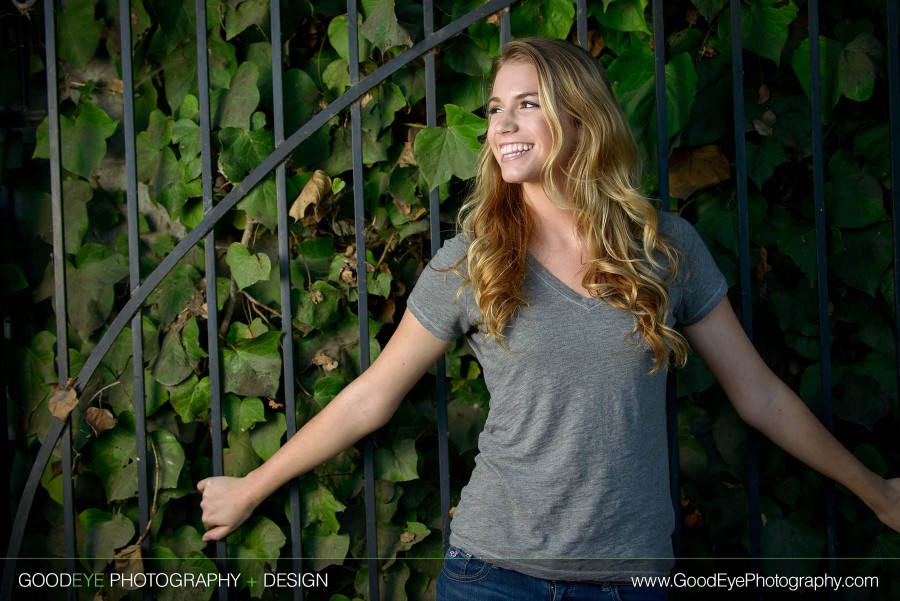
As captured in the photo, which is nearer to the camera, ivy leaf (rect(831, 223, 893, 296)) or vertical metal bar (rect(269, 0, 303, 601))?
vertical metal bar (rect(269, 0, 303, 601))

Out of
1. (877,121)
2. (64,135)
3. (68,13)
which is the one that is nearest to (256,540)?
(64,135)

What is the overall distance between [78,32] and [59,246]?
1.81ft

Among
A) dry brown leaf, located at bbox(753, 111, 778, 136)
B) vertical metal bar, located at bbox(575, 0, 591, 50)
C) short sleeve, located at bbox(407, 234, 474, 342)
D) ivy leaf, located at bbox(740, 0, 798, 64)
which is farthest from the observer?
dry brown leaf, located at bbox(753, 111, 778, 136)

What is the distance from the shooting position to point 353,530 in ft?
6.56

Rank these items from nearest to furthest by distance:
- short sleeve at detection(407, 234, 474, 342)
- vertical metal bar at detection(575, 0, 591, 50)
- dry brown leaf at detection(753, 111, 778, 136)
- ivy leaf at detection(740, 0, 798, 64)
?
short sleeve at detection(407, 234, 474, 342) < vertical metal bar at detection(575, 0, 591, 50) < ivy leaf at detection(740, 0, 798, 64) < dry brown leaf at detection(753, 111, 778, 136)

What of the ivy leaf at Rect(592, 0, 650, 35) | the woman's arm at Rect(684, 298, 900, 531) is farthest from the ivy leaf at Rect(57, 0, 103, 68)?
the woman's arm at Rect(684, 298, 900, 531)

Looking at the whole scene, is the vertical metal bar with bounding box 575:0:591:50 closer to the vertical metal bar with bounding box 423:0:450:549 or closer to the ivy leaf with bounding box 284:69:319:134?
the vertical metal bar with bounding box 423:0:450:549

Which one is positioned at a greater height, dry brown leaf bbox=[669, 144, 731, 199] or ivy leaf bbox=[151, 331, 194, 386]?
dry brown leaf bbox=[669, 144, 731, 199]

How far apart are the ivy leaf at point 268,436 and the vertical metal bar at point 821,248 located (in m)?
1.29

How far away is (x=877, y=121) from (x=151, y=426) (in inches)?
76.9

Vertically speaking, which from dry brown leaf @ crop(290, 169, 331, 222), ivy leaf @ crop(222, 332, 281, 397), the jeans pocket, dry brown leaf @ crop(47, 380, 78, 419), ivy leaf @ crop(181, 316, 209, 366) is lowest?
the jeans pocket

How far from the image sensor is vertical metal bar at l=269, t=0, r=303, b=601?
70.0 inches

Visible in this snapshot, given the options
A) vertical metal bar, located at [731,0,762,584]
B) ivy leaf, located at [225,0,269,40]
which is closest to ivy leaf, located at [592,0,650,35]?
vertical metal bar, located at [731,0,762,584]

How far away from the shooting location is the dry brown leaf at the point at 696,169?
1995 mm
